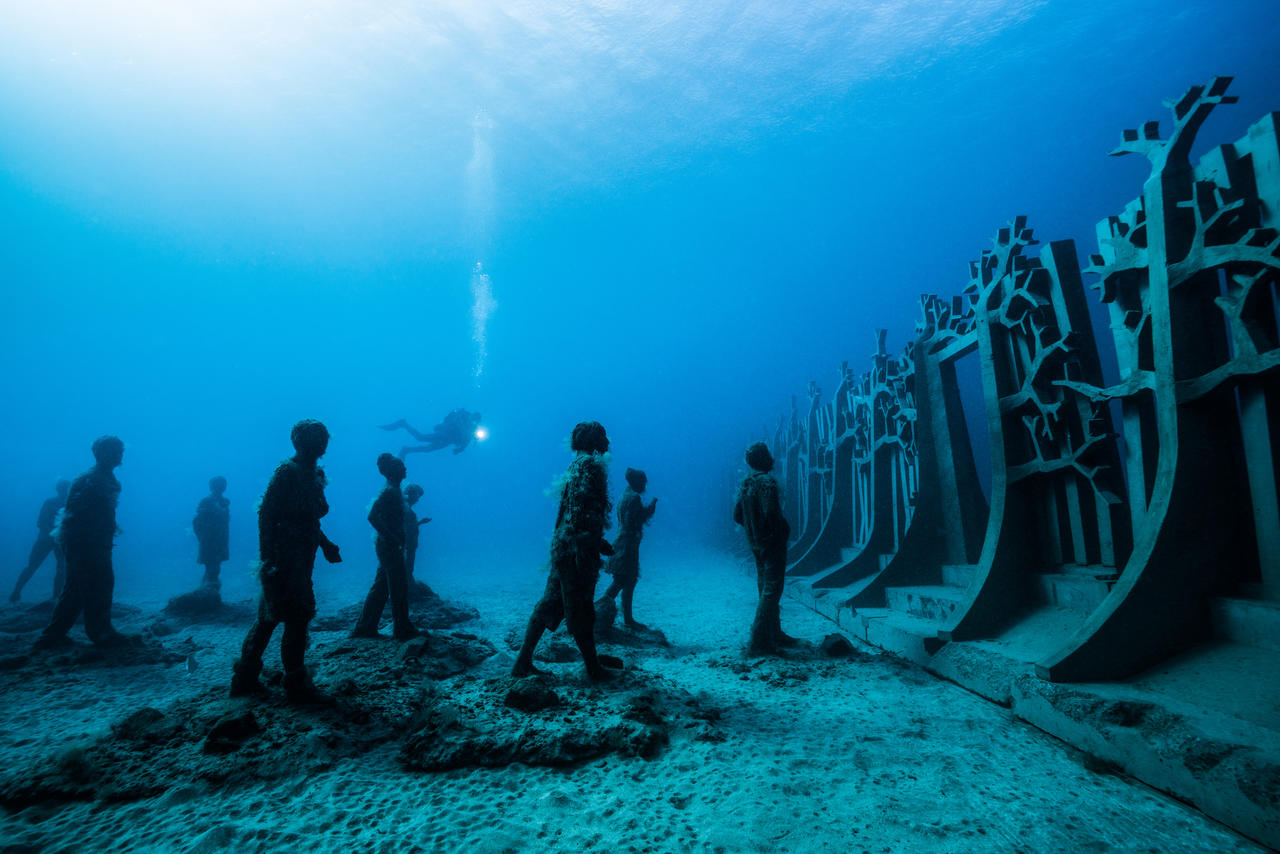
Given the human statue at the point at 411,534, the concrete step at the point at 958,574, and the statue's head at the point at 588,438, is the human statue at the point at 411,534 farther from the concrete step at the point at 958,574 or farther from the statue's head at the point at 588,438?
the concrete step at the point at 958,574

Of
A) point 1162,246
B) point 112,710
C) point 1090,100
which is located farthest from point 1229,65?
point 112,710

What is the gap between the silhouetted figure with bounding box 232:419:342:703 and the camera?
4.45m

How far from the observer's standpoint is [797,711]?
449 centimetres

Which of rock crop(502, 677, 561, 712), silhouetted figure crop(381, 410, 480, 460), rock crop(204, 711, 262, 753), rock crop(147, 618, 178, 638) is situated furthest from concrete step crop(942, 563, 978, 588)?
silhouetted figure crop(381, 410, 480, 460)

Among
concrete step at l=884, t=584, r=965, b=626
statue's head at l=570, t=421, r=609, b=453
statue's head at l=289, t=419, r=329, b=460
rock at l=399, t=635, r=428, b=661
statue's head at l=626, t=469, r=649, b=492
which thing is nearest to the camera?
statue's head at l=289, t=419, r=329, b=460

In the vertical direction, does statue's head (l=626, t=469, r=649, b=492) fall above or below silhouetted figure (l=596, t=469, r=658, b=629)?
above

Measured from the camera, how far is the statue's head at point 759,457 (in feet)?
23.3

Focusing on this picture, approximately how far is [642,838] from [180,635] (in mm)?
10095

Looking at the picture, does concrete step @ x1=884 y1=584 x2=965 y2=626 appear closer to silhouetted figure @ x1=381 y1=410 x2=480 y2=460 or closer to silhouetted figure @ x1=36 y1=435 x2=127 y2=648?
silhouetted figure @ x1=36 y1=435 x2=127 y2=648

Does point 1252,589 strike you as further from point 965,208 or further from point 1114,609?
point 965,208

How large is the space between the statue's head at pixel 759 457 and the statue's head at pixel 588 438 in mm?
2373

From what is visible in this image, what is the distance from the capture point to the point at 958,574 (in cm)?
729

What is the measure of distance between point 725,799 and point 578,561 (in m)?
2.64

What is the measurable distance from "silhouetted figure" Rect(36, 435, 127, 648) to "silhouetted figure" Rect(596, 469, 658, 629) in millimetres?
7011
